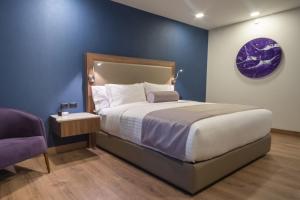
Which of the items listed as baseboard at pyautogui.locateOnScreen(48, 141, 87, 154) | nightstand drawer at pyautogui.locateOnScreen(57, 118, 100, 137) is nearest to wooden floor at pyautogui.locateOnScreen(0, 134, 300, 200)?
baseboard at pyautogui.locateOnScreen(48, 141, 87, 154)

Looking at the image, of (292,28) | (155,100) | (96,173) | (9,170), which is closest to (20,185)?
(9,170)

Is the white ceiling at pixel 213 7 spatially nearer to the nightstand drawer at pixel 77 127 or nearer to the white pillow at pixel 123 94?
the white pillow at pixel 123 94

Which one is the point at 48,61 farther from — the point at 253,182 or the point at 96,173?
the point at 253,182

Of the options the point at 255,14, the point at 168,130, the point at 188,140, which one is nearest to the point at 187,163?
the point at 188,140

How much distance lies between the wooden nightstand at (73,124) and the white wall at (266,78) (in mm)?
3598

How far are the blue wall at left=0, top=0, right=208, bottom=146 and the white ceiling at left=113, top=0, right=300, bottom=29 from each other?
293mm

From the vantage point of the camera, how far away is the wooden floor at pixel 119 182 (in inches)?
74.5

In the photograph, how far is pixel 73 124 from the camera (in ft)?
8.96

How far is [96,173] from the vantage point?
234cm

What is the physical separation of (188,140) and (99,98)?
191 centimetres

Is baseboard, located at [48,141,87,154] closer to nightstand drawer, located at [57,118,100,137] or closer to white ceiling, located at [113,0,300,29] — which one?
nightstand drawer, located at [57,118,100,137]

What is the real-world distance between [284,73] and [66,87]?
13.9 ft

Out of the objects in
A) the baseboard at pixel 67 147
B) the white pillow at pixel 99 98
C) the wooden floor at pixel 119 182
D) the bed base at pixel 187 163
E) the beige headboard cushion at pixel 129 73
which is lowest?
the wooden floor at pixel 119 182

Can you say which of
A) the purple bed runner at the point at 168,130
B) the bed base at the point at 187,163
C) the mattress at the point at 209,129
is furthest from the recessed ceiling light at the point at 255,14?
the purple bed runner at the point at 168,130
